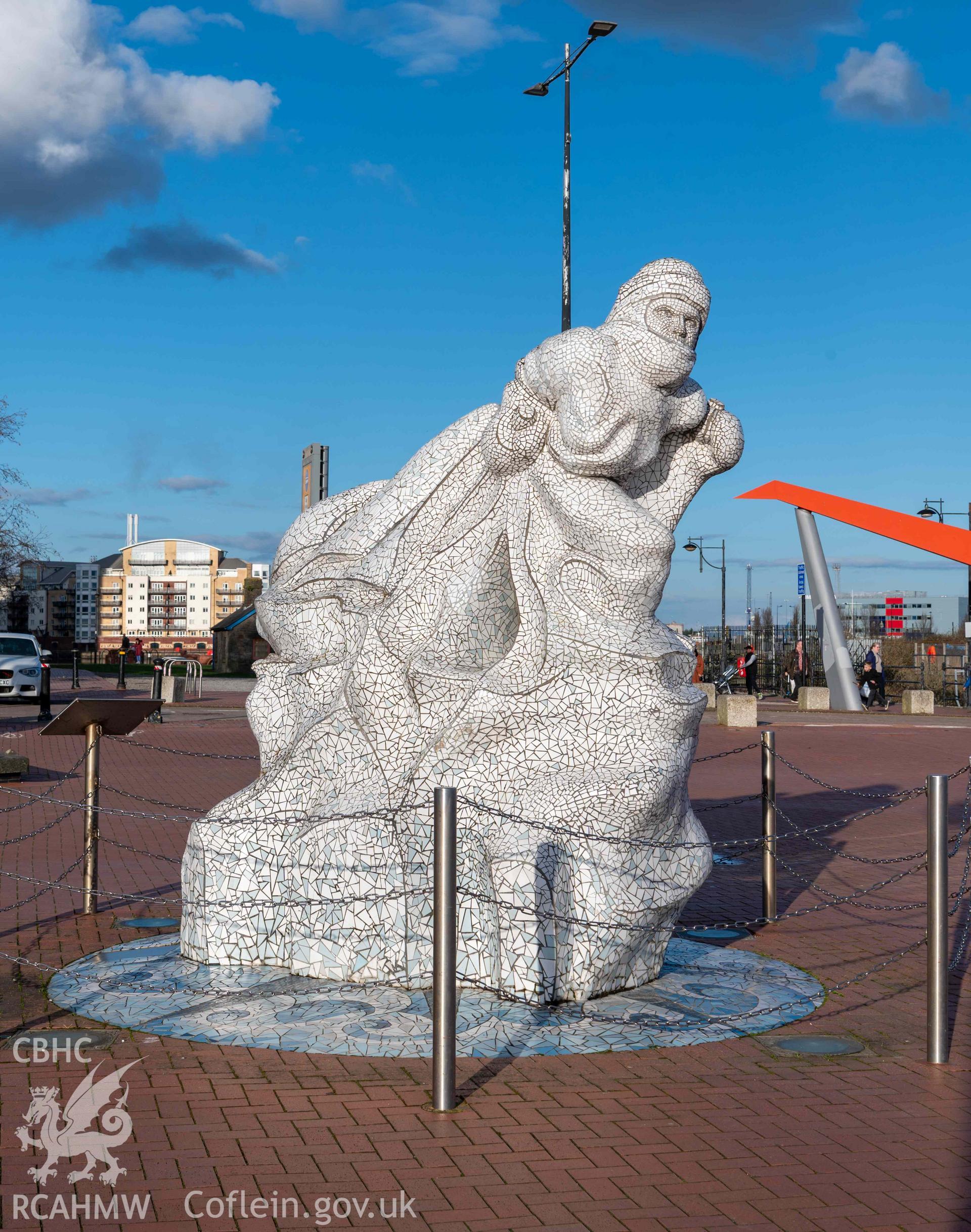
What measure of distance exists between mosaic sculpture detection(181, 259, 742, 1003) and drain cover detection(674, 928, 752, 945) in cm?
115

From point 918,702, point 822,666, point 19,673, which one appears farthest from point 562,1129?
point 822,666

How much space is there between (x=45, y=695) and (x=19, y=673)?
3.49m

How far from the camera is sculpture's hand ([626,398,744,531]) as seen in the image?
23.0 ft

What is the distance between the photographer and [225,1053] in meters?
5.06

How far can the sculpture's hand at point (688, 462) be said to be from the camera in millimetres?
7012

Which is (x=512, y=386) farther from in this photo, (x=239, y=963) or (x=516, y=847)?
(x=239, y=963)

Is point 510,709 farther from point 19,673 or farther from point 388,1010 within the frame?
point 19,673

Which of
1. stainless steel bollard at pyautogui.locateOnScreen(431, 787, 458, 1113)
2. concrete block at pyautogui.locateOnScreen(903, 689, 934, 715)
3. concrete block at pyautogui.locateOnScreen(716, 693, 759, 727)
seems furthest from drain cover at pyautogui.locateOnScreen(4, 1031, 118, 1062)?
concrete block at pyautogui.locateOnScreen(903, 689, 934, 715)

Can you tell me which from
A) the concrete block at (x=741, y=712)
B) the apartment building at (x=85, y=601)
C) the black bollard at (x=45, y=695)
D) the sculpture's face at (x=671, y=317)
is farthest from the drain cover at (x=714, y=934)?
the apartment building at (x=85, y=601)

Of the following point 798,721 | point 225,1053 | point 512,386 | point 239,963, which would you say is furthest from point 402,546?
point 798,721

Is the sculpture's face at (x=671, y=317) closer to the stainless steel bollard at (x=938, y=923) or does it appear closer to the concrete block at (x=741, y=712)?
the stainless steel bollard at (x=938, y=923)

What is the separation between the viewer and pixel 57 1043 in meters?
5.13

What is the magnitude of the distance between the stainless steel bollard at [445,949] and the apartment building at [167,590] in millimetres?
130288

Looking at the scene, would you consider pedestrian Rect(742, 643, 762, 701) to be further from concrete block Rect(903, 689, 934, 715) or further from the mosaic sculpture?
the mosaic sculpture
